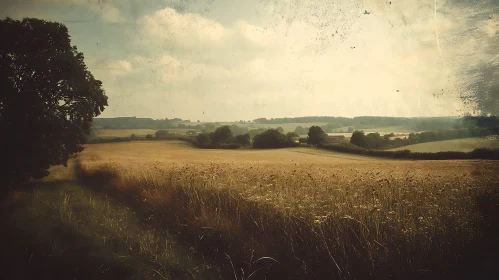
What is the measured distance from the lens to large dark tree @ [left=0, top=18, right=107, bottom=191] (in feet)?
32.0

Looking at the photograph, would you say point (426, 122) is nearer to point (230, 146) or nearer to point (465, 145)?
point (465, 145)

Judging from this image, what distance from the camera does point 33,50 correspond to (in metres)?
10.9

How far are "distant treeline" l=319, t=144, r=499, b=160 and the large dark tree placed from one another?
1553 centimetres

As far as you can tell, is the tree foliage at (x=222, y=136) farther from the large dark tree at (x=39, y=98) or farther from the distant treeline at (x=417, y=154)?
the large dark tree at (x=39, y=98)

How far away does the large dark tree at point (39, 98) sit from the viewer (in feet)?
32.0

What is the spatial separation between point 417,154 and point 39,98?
949 inches

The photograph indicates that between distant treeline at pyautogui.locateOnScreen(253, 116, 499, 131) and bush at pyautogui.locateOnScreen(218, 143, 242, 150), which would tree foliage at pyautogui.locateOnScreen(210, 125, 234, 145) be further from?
distant treeline at pyautogui.locateOnScreen(253, 116, 499, 131)

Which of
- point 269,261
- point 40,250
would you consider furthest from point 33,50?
point 269,261

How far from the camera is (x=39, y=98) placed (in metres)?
10.4

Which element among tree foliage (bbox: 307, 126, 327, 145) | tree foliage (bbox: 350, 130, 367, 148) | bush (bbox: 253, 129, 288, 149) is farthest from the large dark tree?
bush (bbox: 253, 129, 288, 149)

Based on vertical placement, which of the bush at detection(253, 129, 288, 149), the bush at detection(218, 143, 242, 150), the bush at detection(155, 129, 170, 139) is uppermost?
the bush at detection(155, 129, 170, 139)

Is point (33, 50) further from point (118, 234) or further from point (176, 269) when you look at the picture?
point (176, 269)

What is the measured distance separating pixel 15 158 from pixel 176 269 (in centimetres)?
887

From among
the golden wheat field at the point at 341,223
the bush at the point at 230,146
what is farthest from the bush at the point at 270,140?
the golden wheat field at the point at 341,223
